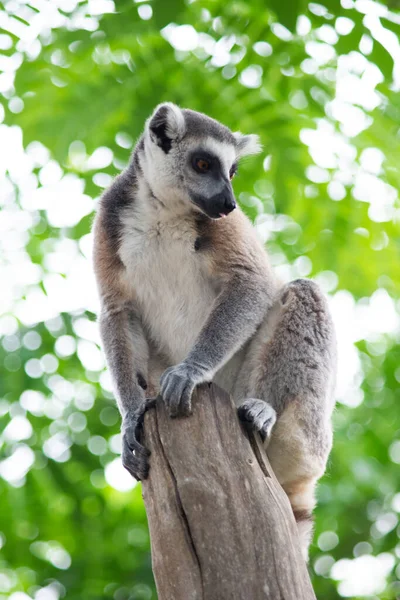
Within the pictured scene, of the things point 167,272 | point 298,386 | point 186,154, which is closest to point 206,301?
point 167,272

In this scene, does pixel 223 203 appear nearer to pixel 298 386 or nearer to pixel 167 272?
pixel 167 272

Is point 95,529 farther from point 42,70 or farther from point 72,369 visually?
point 42,70

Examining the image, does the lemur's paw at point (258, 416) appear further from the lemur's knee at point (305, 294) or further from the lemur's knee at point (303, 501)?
the lemur's knee at point (305, 294)

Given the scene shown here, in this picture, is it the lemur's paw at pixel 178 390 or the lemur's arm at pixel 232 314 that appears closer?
the lemur's paw at pixel 178 390

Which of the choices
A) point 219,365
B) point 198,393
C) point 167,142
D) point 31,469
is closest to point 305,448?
point 219,365

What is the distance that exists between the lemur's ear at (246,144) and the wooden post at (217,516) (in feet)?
6.91

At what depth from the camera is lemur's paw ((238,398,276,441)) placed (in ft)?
11.6

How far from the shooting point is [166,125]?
4.74 metres

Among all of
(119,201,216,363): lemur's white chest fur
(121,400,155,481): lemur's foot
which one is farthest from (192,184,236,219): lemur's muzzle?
(121,400,155,481): lemur's foot

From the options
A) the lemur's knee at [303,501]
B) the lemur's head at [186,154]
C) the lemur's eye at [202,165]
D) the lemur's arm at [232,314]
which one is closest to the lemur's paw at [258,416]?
the lemur's arm at [232,314]

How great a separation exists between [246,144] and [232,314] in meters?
1.30

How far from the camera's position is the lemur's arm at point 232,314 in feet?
13.0

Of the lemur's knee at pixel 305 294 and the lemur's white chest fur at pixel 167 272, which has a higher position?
the lemur's knee at pixel 305 294

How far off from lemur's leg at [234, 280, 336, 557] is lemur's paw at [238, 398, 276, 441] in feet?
0.44
